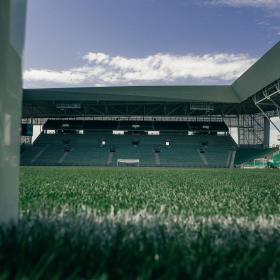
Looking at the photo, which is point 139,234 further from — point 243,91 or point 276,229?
point 243,91

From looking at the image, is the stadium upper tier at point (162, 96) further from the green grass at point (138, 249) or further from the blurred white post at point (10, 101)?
the blurred white post at point (10, 101)

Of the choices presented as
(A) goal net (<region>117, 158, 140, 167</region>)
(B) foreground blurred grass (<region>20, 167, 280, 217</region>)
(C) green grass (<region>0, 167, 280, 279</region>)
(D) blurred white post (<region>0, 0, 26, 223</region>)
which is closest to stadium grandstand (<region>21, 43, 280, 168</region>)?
(A) goal net (<region>117, 158, 140, 167</region>)

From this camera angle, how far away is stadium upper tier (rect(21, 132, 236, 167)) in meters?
44.5

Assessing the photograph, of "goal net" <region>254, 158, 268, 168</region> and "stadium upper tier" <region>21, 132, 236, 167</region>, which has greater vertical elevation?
"stadium upper tier" <region>21, 132, 236, 167</region>

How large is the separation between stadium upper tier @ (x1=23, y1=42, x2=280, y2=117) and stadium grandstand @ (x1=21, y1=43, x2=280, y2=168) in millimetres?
99

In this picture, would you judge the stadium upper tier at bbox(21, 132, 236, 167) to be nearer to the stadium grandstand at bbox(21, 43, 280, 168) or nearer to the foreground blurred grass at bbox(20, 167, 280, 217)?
the stadium grandstand at bbox(21, 43, 280, 168)

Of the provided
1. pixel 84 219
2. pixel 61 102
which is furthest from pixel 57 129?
pixel 84 219

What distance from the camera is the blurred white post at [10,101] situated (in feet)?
4.81

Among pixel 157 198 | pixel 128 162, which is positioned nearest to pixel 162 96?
pixel 128 162

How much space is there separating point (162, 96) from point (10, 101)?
114 ft

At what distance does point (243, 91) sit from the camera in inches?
1324

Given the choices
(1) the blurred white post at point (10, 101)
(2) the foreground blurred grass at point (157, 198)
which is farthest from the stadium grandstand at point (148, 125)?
(1) the blurred white post at point (10, 101)

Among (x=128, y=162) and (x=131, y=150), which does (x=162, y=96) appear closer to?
(x=128, y=162)

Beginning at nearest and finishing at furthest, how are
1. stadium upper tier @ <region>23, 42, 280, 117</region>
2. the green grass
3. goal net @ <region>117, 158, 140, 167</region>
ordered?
the green grass, stadium upper tier @ <region>23, 42, 280, 117</region>, goal net @ <region>117, 158, 140, 167</region>
